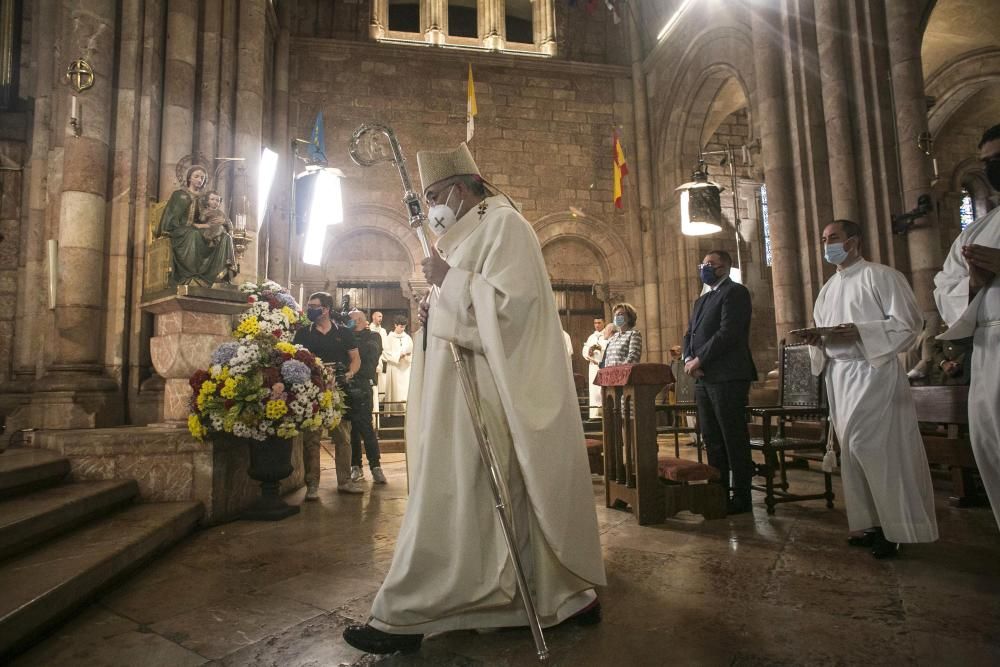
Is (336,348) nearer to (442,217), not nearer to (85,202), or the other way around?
(85,202)

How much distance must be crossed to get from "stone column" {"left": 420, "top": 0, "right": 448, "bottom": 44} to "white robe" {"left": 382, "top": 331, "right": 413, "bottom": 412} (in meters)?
6.56

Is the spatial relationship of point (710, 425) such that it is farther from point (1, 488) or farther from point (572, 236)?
point (572, 236)

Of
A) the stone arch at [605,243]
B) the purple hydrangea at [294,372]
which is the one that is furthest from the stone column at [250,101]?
the stone arch at [605,243]

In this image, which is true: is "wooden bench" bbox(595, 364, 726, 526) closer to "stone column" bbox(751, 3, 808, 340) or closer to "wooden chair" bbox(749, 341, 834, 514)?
"wooden chair" bbox(749, 341, 834, 514)

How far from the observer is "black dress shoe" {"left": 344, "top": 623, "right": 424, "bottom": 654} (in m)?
1.69

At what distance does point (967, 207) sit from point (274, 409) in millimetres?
15449

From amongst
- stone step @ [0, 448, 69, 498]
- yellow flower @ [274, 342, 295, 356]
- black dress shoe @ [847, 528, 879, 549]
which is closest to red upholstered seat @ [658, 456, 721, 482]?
black dress shoe @ [847, 528, 879, 549]

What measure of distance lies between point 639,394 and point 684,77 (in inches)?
391

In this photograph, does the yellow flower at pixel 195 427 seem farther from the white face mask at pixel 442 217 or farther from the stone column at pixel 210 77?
the stone column at pixel 210 77

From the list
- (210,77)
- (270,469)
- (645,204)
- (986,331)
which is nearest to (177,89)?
(210,77)

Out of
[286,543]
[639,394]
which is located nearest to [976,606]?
[639,394]

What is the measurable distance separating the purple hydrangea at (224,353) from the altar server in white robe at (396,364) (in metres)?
5.97

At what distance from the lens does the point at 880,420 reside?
270cm

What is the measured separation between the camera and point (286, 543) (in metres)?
3.15
